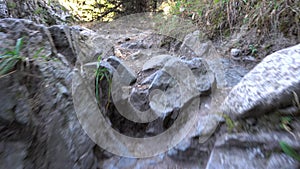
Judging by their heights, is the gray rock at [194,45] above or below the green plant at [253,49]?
below

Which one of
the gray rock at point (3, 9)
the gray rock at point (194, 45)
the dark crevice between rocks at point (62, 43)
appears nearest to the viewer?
the dark crevice between rocks at point (62, 43)

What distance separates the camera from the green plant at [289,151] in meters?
0.65

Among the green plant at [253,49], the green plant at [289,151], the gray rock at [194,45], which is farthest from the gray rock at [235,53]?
the green plant at [289,151]

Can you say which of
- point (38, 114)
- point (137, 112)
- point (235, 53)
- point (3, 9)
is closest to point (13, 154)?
point (38, 114)

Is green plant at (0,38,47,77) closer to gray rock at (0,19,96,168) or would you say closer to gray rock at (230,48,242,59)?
gray rock at (0,19,96,168)

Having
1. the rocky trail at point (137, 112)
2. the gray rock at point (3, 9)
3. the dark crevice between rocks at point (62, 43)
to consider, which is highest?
the gray rock at point (3, 9)

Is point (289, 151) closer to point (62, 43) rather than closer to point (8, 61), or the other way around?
point (8, 61)

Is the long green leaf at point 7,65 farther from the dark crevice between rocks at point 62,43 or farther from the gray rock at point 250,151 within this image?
the gray rock at point 250,151

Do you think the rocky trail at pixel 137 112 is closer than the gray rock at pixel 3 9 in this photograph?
Yes

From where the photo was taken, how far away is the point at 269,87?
0.88 m

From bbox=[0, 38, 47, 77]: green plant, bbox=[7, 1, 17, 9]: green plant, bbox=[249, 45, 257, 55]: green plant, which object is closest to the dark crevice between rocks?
bbox=[0, 38, 47, 77]: green plant

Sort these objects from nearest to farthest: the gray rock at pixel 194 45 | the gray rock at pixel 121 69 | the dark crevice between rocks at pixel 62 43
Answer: the dark crevice between rocks at pixel 62 43 < the gray rock at pixel 121 69 < the gray rock at pixel 194 45

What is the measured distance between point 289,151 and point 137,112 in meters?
1.11

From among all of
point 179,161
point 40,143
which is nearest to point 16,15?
point 40,143
